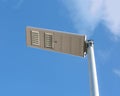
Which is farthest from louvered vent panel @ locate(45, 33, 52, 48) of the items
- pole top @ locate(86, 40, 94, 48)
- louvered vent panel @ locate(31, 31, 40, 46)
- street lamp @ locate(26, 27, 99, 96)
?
pole top @ locate(86, 40, 94, 48)

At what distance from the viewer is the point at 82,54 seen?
782 centimetres

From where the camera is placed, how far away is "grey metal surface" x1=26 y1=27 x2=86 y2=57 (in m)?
7.89

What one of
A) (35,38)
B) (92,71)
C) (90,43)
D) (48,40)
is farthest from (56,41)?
(92,71)

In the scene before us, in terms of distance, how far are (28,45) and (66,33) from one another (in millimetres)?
A: 1092

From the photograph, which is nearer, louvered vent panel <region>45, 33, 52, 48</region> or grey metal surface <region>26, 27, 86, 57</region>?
grey metal surface <region>26, 27, 86, 57</region>

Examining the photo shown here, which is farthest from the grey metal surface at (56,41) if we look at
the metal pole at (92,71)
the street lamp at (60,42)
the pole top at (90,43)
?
the metal pole at (92,71)

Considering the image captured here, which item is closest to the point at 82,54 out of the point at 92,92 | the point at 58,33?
the point at 58,33

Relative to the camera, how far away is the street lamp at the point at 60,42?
773 cm

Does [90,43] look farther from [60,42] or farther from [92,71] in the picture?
[60,42]

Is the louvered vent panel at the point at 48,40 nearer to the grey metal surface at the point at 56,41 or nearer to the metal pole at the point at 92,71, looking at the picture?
the grey metal surface at the point at 56,41

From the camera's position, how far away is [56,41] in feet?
26.9

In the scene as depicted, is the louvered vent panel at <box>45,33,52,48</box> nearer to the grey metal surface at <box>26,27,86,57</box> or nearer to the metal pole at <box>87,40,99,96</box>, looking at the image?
the grey metal surface at <box>26,27,86,57</box>

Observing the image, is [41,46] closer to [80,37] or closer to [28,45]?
[28,45]

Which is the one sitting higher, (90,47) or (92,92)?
(90,47)
